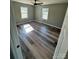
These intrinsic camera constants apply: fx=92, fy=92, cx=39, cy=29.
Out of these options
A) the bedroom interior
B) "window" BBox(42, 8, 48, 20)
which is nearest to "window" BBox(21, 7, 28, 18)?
the bedroom interior

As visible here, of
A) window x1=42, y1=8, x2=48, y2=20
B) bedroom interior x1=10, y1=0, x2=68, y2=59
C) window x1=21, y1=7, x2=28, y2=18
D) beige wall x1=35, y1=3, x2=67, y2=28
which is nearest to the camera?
bedroom interior x1=10, y1=0, x2=68, y2=59

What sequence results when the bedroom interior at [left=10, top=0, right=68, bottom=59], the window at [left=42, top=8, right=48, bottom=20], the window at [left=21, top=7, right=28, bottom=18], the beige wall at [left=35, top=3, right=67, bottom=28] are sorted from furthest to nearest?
the window at [left=21, top=7, right=28, bottom=18] → the window at [left=42, top=8, right=48, bottom=20] → the beige wall at [left=35, top=3, right=67, bottom=28] → the bedroom interior at [left=10, top=0, right=68, bottom=59]

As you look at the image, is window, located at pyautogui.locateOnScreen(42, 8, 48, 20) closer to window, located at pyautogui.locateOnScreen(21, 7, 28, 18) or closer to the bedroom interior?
the bedroom interior

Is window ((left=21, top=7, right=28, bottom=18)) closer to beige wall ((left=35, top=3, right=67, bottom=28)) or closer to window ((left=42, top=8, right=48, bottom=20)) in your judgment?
window ((left=42, top=8, right=48, bottom=20))

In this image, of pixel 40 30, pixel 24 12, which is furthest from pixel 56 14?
pixel 24 12

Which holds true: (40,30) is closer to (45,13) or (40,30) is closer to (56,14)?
(56,14)

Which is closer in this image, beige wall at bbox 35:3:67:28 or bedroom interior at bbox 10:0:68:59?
bedroom interior at bbox 10:0:68:59

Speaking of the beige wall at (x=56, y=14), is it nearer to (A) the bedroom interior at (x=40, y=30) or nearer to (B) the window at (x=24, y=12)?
(A) the bedroom interior at (x=40, y=30)

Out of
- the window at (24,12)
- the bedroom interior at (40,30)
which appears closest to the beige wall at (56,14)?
the bedroom interior at (40,30)

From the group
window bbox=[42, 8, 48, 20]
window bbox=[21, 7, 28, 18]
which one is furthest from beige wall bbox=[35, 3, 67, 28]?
window bbox=[21, 7, 28, 18]
